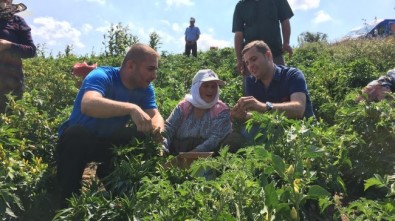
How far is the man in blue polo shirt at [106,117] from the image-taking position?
10.7ft

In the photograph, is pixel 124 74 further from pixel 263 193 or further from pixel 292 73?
pixel 263 193

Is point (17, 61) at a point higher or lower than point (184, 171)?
higher

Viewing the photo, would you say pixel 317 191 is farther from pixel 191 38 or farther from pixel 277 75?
pixel 191 38

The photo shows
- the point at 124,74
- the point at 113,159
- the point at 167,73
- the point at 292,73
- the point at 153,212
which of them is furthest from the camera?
the point at 167,73

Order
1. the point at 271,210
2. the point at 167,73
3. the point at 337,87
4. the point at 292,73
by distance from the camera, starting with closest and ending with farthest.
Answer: the point at 271,210 < the point at 292,73 < the point at 337,87 < the point at 167,73

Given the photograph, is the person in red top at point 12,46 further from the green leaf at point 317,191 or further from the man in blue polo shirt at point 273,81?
the green leaf at point 317,191

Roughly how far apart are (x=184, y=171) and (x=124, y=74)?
3.31ft

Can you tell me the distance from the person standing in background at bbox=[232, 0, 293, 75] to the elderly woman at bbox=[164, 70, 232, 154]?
1.11 m

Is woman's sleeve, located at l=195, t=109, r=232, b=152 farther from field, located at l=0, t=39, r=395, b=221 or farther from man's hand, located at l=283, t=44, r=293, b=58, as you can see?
man's hand, located at l=283, t=44, r=293, b=58

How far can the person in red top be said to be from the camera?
410 cm

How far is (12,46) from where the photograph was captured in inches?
160

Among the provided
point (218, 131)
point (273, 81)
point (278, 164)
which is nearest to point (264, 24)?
point (273, 81)

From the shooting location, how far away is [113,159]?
3199 mm

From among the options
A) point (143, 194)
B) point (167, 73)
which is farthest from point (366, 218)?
point (167, 73)
